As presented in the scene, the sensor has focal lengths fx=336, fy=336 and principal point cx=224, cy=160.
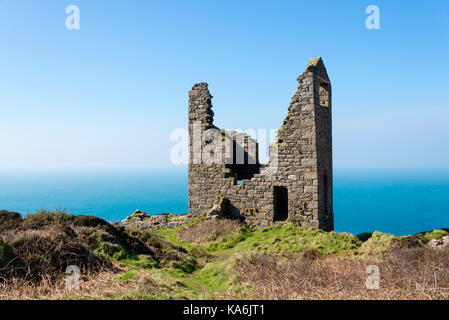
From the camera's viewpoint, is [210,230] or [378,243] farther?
[210,230]

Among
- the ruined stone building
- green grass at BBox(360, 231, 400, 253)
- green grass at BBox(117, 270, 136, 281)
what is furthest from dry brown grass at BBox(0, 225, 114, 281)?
the ruined stone building

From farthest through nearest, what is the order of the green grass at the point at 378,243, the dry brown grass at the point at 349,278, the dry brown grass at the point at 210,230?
1. the dry brown grass at the point at 210,230
2. the green grass at the point at 378,243
3. the dry brown grass at the point at 349,278

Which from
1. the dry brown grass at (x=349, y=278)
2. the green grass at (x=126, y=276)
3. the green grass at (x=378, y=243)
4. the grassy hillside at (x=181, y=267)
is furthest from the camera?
the green grass at (x=378, y=243)

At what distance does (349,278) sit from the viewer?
23.1 feet

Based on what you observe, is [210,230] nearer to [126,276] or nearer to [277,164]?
[277,164]

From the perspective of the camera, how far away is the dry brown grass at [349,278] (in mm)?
6211

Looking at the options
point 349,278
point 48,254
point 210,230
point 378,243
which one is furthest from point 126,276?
point 378,243

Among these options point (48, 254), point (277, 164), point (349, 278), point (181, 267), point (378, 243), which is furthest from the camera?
point (277, 164)

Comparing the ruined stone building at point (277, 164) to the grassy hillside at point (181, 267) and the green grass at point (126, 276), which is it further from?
the green grass at point (126, 276)

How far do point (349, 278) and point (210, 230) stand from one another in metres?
8.93

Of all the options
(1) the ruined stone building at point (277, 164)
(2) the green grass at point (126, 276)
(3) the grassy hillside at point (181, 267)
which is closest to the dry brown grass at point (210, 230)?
(1) the ruined stone building at point (277, 164)

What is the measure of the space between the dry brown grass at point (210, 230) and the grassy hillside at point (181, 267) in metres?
2.08

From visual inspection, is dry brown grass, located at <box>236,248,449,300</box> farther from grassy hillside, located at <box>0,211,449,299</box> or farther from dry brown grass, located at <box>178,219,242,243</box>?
dry brown grass, located at <box>178,219,242,243</box>
